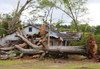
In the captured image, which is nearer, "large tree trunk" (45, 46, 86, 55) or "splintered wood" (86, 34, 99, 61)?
"splintered wood" (86, 34, 99, 61)

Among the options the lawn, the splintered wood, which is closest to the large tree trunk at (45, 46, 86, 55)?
the splintered wood

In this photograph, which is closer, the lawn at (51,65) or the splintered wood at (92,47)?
the lawn at (51,65)

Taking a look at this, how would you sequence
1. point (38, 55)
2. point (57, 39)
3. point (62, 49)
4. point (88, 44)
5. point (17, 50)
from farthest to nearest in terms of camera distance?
point (57, 39), point (17, 50), point (38, 55), point (62, 49), point (88, 44)

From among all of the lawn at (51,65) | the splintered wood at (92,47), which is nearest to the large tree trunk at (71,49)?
the splintered wood at (92,47)

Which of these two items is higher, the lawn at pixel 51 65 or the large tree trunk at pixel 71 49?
the large tree trunk at pixel 71 49

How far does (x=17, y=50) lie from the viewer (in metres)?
17.2

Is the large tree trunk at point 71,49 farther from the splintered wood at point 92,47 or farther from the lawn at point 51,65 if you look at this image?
the lawn at point 51,65

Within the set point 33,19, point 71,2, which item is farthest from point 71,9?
point 33,19

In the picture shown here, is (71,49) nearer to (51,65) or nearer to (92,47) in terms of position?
(92,47)

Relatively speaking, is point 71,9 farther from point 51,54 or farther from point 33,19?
point 51,54

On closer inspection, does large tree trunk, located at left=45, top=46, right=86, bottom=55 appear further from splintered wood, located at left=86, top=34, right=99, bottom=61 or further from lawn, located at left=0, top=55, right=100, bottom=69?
lawn, located at left=0, top=55, right=100, bottom=69

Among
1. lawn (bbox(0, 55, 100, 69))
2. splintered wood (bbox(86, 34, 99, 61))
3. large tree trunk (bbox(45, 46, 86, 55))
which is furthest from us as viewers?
large tree trunk (bbox(45, 46, 86, 55))

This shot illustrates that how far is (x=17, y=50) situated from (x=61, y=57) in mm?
4714

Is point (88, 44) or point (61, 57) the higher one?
point (88, 44)
